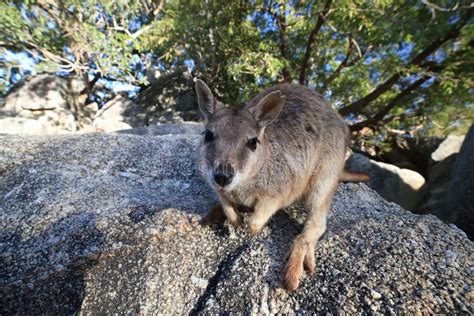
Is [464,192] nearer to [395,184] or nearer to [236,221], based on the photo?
[395,184]

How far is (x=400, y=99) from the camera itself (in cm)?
802

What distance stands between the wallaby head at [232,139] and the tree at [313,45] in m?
4.87

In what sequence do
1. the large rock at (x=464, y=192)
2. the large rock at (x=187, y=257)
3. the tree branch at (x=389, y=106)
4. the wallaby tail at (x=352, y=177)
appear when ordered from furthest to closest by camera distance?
the tree branch at (x=389, y=106)
the large rock at (x=464, y=192)
the wallaby tail at (x=352, y=177)
the large rock at (x=187, y=257)

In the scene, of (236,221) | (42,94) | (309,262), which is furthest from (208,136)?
(42,94)

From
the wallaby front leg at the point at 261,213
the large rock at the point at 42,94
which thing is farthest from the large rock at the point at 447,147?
the large rock at the point at 42,94

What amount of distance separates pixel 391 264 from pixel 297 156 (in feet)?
3.65

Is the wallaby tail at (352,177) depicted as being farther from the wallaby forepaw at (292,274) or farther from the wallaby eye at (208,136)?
the wallaby eye at (208,136)

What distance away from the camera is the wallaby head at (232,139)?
1.94 m

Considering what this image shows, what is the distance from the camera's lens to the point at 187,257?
216 centimetres

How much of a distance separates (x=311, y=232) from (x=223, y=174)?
0.95 metres

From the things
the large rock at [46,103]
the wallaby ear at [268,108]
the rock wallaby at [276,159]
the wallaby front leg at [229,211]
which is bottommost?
the large rock at [46,103]

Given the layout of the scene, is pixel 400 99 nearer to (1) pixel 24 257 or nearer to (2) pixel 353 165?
(2) pixel 353 165

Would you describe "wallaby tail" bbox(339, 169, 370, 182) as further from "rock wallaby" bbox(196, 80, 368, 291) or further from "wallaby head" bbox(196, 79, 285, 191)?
"wallaby head" bbox(196, 79, 285, 191)

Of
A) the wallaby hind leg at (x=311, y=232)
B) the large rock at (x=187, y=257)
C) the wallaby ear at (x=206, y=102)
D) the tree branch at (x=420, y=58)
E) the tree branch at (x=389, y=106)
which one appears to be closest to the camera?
the large rock at (x=187, y=257)
